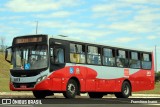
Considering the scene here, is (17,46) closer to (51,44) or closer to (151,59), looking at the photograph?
(51,44)

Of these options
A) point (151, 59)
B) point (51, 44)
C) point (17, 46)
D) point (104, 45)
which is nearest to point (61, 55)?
point (51, 44)

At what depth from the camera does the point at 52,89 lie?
870 inches

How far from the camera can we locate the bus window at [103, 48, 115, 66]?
86.3ft

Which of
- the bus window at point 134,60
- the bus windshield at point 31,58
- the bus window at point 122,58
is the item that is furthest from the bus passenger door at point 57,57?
the bus window at point 134,60

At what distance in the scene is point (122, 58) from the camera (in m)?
28.0

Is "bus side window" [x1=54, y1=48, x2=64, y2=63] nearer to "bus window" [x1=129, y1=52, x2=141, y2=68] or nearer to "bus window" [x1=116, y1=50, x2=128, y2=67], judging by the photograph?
"bus window" [x1=116, y1=50, x2=128, y2=67]

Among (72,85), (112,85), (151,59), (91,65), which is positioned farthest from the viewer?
(151,59)

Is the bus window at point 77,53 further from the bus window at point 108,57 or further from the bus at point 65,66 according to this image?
the bus window at point 108,57

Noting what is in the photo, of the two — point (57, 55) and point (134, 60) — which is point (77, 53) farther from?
point (134, 60)

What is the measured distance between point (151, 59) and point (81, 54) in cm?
848

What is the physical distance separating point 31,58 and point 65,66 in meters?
1.88

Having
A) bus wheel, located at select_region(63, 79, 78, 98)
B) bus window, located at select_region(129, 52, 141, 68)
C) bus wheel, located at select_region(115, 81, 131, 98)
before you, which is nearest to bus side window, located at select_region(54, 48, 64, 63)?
bus wheel, located at select_region(63, 79, 78, 98)

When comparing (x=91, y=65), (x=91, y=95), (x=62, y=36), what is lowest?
(x=91, y=95)

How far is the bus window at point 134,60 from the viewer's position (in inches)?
1137
